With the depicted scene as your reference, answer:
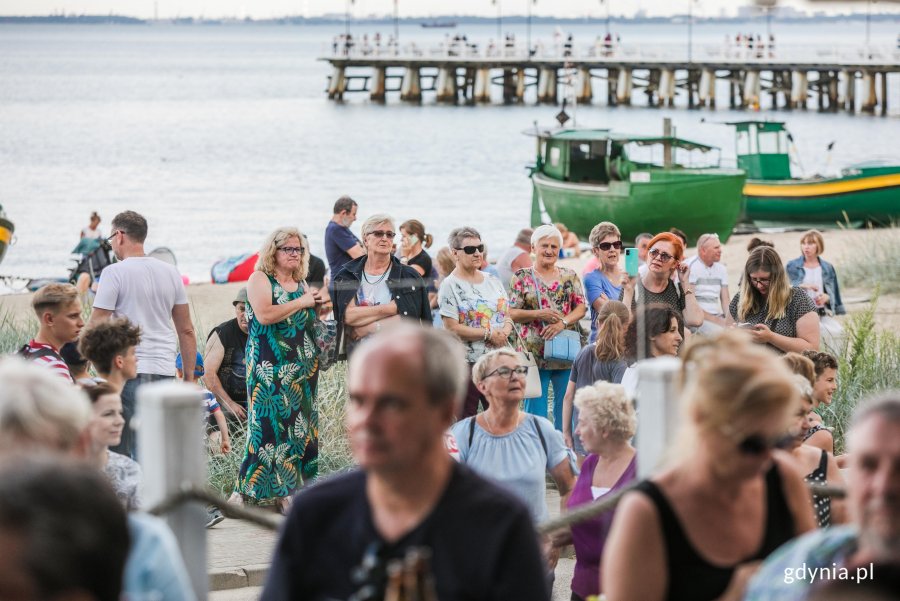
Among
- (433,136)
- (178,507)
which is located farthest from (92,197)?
(178,507)

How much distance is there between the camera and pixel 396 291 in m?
7.42

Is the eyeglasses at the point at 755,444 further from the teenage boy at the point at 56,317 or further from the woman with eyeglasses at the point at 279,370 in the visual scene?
the woman with eyeglasses at the point at 279,370

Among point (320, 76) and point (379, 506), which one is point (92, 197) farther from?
point (320, 76)

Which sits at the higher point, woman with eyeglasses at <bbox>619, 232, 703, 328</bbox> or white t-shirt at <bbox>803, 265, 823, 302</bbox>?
woman with eyeglasses at <bbox>619, 232, 703, 328</bbox>

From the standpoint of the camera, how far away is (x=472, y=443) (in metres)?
5.52

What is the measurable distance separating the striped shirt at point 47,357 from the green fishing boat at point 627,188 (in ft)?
65.6

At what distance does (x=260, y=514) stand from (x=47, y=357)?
249 cm

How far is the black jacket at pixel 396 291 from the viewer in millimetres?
7414

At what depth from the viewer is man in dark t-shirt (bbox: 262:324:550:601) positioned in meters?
2.92

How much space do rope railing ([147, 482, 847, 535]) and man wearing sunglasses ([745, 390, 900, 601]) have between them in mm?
651

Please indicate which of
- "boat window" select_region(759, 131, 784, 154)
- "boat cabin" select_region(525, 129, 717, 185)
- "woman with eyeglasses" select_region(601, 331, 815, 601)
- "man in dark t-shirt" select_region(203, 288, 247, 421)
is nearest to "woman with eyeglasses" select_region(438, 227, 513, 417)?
"man in dark t-shirt" select_region(203, 288, 247, 421)

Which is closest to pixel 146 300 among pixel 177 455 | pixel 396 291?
pixel 396 291

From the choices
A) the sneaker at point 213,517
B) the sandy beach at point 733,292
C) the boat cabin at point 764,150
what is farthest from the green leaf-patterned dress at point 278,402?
the boat cabin at point 764,150

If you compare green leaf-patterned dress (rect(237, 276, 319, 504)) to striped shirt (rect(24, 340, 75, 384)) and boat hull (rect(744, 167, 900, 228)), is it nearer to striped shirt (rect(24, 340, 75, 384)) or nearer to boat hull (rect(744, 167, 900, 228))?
striped shirt (rect(24, 340, 75, 384))
